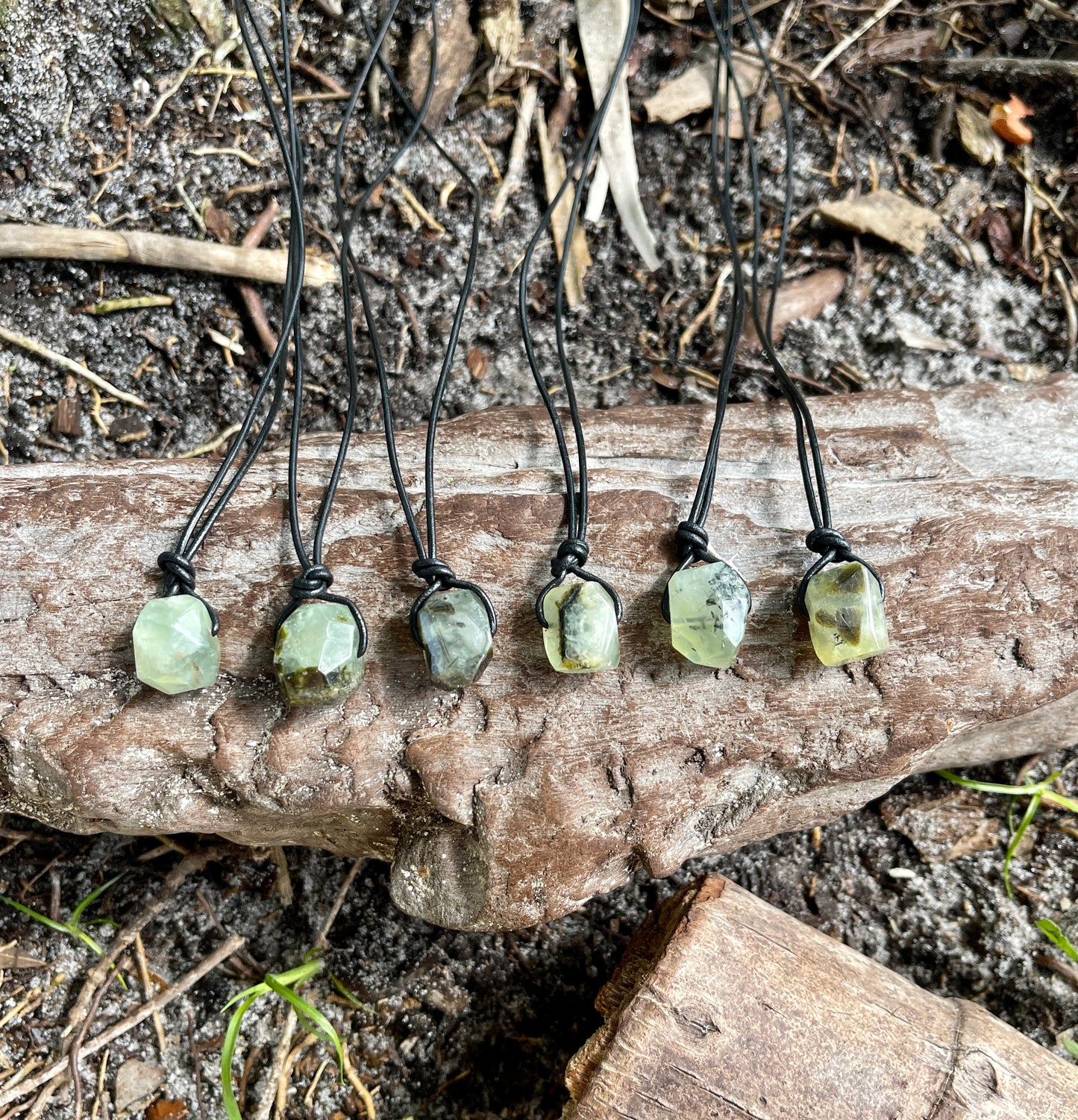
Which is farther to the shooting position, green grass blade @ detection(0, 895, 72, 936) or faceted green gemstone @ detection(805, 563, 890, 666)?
green grass blade @ detection(0, 895, 72, 936)

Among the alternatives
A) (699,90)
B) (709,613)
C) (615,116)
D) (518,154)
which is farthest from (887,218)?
(709,613)

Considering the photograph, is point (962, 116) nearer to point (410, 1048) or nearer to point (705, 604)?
point (705, 604)

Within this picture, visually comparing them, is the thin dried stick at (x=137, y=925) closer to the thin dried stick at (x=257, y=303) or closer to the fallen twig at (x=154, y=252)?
the thin dried stick at (x=257, y=303)

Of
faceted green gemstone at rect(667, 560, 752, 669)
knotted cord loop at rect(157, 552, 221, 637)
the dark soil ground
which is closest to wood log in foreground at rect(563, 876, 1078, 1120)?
the dark soil ground

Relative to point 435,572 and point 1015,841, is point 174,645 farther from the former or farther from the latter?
point 1015,841

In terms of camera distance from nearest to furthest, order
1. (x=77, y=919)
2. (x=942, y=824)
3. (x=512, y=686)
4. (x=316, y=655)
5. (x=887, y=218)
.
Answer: (x=316, y=655), (x=512, y=686), (x=77, y=919), (x=942, y=824), (x=887, y=218)

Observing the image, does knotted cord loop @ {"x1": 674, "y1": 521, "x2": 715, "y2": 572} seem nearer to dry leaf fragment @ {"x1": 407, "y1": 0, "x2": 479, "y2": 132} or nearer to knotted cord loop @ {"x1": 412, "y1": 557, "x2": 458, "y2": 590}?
knotted cord loop @ {"x1": 412, "y1": 557, "x2": 458, "y2": 590}
